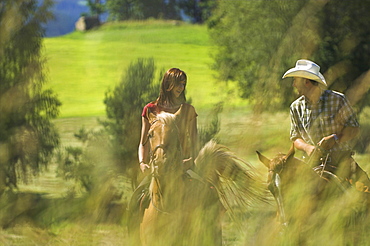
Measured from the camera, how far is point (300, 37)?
12.0 m

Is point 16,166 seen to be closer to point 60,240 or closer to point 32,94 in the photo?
point 32,94

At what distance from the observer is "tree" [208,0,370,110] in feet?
41.5

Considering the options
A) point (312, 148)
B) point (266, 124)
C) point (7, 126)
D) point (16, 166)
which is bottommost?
point (16, 166)

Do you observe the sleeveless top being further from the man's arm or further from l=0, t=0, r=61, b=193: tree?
l=0, t=0, r=61, b=193: tree

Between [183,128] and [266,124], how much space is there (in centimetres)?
67

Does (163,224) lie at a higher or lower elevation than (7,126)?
higher

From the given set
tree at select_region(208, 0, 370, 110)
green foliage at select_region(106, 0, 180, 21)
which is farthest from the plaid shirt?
tree at select_region(208, 0, 370, 110)

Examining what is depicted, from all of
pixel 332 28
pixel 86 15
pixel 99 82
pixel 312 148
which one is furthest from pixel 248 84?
pixel 312 148

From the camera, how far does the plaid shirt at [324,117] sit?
423cm

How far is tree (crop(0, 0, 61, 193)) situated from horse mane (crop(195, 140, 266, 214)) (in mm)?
4908

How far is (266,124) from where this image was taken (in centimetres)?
354

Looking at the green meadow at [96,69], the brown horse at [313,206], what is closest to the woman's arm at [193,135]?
the brown horse at [313,206]

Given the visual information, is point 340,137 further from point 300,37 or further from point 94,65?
point 94,65

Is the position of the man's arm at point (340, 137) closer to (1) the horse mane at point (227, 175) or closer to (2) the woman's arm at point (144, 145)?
(1) the horse mane at point (227, 175)
